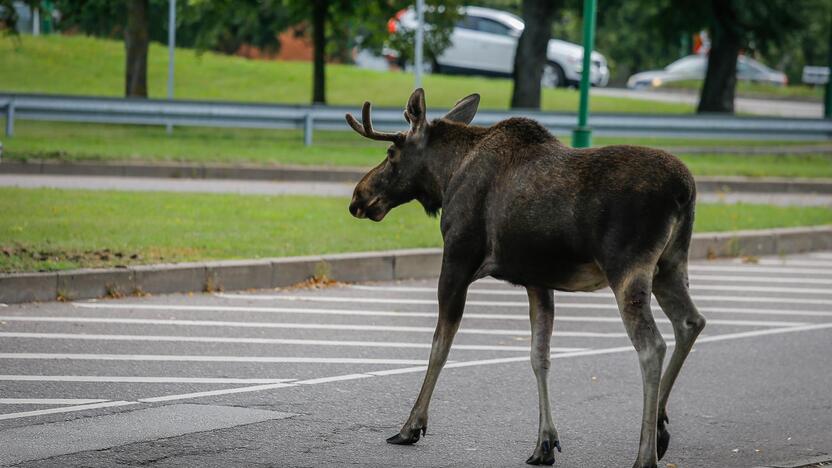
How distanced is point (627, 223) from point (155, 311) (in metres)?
5.59

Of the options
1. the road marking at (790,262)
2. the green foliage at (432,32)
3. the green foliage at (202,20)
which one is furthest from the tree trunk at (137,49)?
the road marking at (790,262)

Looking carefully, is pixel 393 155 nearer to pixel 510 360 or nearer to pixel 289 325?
pixel 510 360

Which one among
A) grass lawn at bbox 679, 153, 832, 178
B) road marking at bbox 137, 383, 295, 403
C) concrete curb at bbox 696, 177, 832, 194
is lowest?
road marking at bbox 137, 383, 295, 403

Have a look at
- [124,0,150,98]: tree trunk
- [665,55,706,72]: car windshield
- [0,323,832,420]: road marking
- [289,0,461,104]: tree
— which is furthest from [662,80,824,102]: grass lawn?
[0,323,832,420]: road marking

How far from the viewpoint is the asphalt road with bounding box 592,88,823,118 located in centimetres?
4034

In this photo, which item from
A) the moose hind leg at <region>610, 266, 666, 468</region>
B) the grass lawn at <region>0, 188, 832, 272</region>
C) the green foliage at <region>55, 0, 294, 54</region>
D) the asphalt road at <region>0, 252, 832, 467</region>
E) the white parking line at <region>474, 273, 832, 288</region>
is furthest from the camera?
the green foliage at <region>55, 0, 294, 54</region>

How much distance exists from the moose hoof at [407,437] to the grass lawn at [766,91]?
42.7m

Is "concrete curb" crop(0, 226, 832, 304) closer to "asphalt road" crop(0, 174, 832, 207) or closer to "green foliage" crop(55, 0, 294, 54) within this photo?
"asphalt road" crop(0, 174, 832, 207)

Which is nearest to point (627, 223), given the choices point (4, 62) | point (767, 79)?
point (4, 62)

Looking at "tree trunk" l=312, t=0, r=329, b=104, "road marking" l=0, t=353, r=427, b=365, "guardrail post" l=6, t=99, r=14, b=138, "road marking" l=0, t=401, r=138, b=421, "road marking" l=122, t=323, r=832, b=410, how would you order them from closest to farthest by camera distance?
"road marking" l=0, t=401, r=138, b=421, "road marking" l=122, t=323, r=832, b=410, "road marking" l=0, t=353, r=427, b=365, "guardrail post" l=6, t=99, r=14, b=138, "tree trunk" l=312, t=0, r=329, b=104

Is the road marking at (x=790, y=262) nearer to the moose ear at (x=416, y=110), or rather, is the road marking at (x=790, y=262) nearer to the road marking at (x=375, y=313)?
the road marking at (x=375, y=313)

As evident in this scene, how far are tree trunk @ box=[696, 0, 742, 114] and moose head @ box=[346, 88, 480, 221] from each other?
1101 inches

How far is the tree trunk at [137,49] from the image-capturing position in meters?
31.0

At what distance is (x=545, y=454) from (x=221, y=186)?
1353cm
